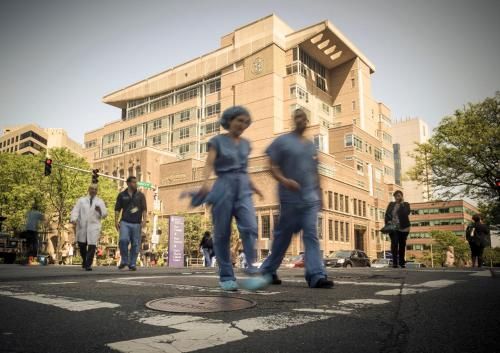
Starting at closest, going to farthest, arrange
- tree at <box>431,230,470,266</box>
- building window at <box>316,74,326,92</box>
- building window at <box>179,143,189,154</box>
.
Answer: building window at <box>316,74,326,92</box>
building window at <box>179,143,189,154</box>
tree at <box>431,230,470,266</box>

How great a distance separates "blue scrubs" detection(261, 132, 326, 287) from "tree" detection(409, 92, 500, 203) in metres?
21.9

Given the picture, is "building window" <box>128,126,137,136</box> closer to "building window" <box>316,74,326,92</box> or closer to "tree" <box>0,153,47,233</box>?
"building window" <box>316,74,326,92</box>

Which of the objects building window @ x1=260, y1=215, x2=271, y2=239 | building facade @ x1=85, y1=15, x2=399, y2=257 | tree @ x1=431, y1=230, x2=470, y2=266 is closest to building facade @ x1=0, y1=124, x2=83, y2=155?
building facade @ x1=85, y1=15, x2=399, y2=257

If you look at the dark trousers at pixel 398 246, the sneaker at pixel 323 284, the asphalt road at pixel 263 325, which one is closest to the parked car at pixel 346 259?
the dark trousers at pixel 398 246

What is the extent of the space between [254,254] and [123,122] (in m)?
90.6

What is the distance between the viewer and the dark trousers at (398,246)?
11844 millimetres

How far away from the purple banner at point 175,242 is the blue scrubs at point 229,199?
67.2ft

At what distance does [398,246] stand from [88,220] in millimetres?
8385

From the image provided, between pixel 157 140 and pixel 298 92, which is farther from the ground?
pixel 298 92

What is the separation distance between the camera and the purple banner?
25047mm

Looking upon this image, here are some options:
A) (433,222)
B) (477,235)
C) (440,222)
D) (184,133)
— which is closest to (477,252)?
(477,235)

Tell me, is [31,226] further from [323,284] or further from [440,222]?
[440,222]

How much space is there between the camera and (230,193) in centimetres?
464

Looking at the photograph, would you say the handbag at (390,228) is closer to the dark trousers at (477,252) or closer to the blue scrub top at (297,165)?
the dark trousers at (477,252)
